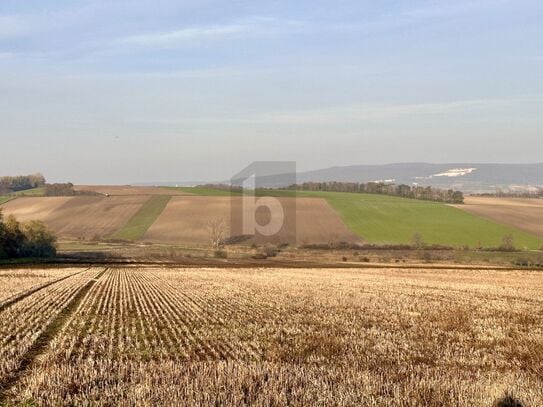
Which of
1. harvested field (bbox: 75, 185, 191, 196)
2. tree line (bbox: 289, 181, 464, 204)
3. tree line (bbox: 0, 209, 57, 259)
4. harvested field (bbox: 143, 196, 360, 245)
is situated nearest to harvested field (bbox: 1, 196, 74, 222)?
harvested field (bbox: 75, 185, 191, 196)

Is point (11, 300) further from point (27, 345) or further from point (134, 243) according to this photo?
point (134, 243)

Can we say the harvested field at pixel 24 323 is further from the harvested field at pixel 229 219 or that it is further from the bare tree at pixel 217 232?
the harvested field at pixel 229 219

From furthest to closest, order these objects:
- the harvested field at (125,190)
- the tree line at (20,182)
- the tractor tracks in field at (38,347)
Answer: the tree line at (20,182) → the harvested field at (125,190) → the tractor tracks in field at (38,347)

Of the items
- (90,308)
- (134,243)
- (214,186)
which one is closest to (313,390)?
(90,308)

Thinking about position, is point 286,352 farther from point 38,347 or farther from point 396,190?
point 396,190

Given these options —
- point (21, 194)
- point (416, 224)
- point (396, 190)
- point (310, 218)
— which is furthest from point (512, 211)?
point (21, 194)

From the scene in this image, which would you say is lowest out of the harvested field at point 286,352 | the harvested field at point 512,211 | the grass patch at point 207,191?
the harvested field at point 286,352

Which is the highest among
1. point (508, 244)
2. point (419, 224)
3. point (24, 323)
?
point (419, 224)

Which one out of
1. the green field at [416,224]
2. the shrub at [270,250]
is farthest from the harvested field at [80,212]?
the shrub at [270,250]
